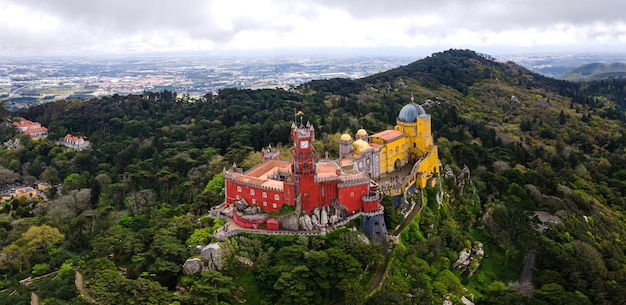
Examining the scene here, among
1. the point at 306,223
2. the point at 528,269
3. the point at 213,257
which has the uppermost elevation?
the point at 306,223

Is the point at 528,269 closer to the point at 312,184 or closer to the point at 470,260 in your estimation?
the point at 470,260

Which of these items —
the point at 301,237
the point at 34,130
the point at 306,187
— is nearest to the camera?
the point at 301,237

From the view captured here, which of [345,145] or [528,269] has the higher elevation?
[345,145]

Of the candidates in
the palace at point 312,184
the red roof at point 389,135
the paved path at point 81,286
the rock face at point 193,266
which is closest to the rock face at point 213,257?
the rock face at point 193,266

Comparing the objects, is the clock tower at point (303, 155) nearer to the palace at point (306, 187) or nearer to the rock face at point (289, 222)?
the palace at point (306, 187)

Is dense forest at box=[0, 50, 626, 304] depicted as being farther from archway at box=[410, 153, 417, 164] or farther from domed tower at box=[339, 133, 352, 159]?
domed tower at box=[339, 133, 352, 159]

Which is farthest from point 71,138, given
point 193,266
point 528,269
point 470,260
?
point 528,269
